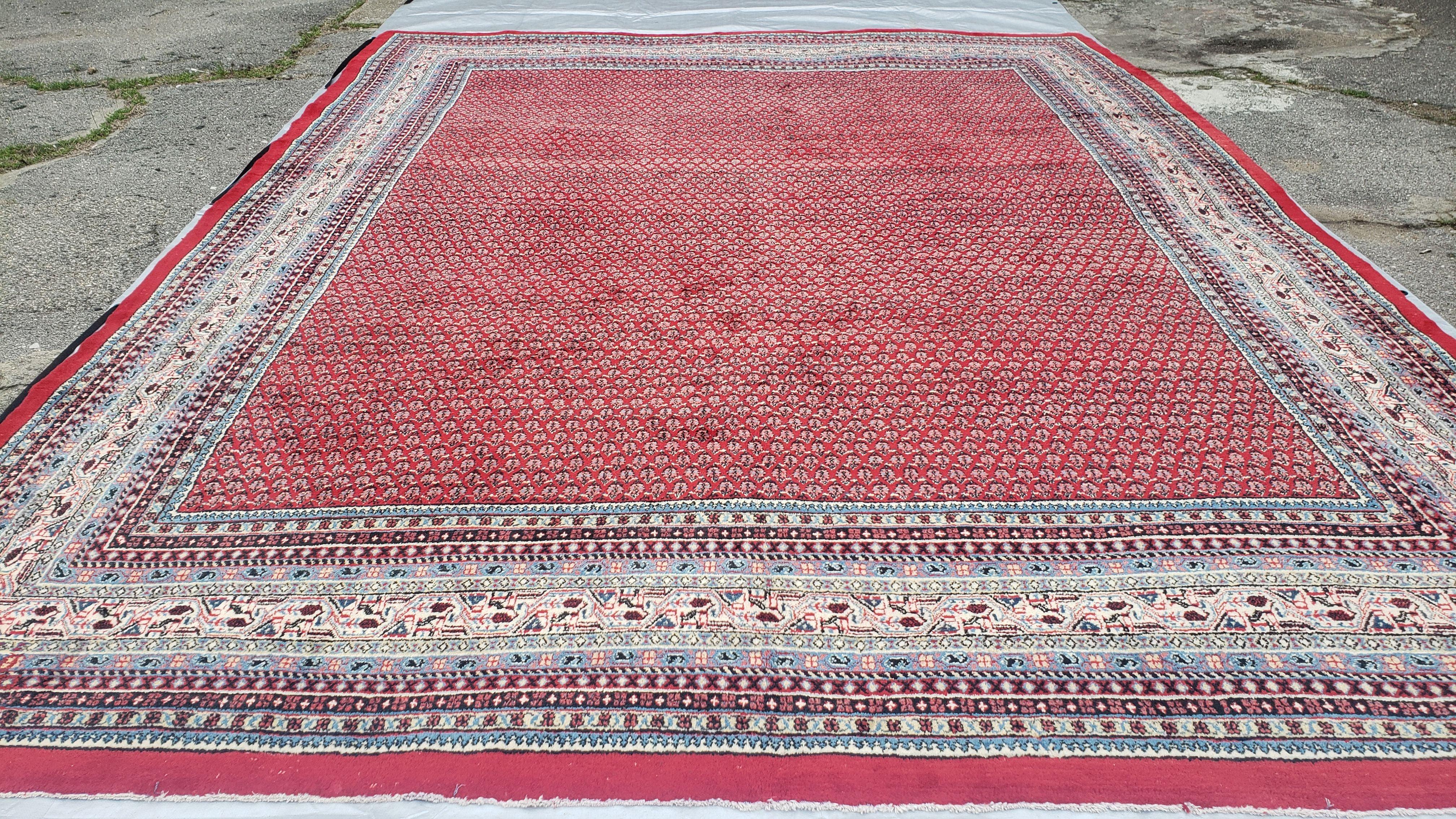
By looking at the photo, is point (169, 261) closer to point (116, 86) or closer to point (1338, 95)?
point (116, 86)

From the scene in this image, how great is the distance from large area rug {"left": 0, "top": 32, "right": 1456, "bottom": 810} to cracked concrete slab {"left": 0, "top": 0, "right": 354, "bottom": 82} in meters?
1.40

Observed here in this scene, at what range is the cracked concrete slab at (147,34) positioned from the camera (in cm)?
317

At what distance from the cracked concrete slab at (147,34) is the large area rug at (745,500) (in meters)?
1.40

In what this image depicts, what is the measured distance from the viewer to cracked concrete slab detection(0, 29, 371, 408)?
1.79m

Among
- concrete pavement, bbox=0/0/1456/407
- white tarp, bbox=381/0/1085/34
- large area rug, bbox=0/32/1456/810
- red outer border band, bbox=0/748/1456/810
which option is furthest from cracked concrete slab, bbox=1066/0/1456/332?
red outer border band, bbox=0/748/1456/810

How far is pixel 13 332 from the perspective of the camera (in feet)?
5.68

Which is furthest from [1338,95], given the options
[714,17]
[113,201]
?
[113,201]

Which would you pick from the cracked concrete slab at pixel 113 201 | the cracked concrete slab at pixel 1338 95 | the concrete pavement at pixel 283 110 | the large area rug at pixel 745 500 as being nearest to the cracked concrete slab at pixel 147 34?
the concrete pavement at pixel 283 110

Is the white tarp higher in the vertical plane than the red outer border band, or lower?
higher

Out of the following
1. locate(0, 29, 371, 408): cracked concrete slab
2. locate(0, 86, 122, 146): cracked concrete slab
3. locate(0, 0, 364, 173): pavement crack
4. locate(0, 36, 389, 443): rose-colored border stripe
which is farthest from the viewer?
locate(0, 86, 122, 146): cracked concrete slab

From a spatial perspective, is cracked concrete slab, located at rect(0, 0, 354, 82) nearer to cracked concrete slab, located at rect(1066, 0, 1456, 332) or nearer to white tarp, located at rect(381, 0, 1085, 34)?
white tarp, located at rect(381, 0, 1085, 34)

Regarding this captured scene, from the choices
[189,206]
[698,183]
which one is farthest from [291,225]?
[698,183]

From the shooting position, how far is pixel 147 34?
11.5 ft

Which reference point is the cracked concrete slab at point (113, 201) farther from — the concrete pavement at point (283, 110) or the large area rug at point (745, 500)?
the large area rug at point (745, 500)
